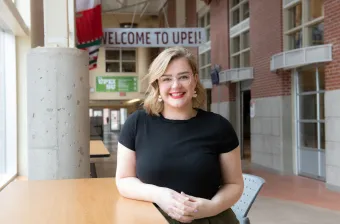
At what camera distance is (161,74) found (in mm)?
2000

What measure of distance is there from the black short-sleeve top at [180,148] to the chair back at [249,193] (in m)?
0.80

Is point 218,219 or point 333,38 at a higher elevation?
point 333,38

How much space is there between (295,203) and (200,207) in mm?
5201

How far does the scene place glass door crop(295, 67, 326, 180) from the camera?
28.8ft

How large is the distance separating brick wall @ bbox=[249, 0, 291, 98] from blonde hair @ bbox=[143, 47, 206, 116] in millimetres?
7978

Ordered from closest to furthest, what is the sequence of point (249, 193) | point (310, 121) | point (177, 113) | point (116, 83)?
point (177, 113), point (249, 193), point (310, 121), point (116, 83)

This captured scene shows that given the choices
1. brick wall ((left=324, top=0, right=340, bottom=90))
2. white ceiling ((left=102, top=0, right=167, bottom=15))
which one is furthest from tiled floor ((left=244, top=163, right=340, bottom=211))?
white ceiling ((left=102, top=0, right=167, bottom=15))

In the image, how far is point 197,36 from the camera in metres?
8.75

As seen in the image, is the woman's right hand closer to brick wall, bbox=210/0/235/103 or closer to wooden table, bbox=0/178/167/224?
wooden table, bbox=0/178/167/224

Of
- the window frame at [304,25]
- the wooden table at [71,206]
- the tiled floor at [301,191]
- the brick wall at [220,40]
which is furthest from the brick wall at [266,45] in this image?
the wooden table at [71,206]

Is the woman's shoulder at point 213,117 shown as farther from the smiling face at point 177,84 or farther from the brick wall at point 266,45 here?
the brick wall at point 266,45

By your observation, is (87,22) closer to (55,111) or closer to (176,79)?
(55,111)

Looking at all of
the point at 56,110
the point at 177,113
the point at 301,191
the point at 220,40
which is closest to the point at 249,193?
the point at 177,113

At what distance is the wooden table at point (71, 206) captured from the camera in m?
1.75
